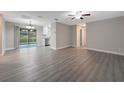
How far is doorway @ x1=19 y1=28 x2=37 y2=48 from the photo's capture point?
447 inches

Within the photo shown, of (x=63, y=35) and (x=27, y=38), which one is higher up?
(x=63, y=35)

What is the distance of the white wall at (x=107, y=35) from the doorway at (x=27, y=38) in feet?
21.0

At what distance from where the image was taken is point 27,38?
11961 mm

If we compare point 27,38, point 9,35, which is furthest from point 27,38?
point 9,35

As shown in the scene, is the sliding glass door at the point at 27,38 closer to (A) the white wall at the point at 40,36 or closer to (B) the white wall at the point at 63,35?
(A) the white wall at the point at 40,36

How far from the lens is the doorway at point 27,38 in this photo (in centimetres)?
1135

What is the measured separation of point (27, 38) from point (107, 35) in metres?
8.38

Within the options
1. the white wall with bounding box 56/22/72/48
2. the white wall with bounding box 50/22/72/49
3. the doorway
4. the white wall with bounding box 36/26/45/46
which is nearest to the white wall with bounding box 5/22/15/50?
the doorway

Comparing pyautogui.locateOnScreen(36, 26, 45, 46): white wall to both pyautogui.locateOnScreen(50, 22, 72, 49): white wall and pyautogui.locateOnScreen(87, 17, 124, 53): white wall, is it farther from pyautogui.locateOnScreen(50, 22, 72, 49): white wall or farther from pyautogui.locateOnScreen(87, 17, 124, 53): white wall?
pyautogui.locateOnScreen(87, 17, 124, 53): white wall

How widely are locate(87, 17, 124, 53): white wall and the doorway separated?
6.40 m

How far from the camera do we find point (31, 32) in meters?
12.2

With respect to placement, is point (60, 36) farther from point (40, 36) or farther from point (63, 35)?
point (40, 36)

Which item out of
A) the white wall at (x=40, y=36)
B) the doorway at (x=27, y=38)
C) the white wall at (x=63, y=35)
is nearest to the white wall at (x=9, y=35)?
the doorway at (x=27, y=38)
